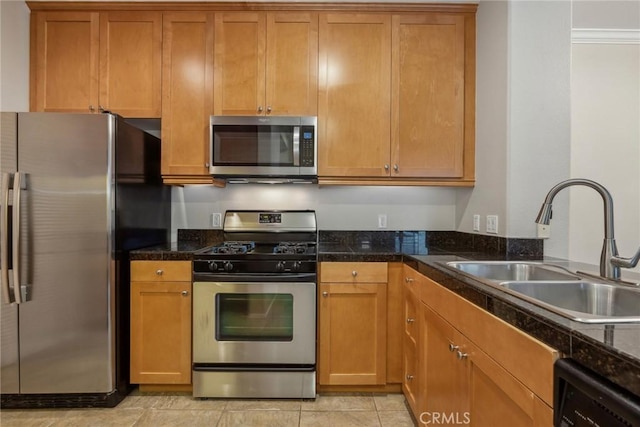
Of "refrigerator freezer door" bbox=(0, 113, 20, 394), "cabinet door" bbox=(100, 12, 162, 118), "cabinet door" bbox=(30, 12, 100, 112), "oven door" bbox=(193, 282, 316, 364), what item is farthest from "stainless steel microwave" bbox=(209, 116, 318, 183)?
"refrigerator freezer door" bbox=(0, 113, 20, 394)

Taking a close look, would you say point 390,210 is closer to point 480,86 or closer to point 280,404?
point 480,86

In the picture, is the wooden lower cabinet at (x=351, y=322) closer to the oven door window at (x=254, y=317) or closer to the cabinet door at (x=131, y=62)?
the oven door window at (x=254, y=317)

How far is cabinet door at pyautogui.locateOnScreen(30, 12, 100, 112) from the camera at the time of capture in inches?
88.1

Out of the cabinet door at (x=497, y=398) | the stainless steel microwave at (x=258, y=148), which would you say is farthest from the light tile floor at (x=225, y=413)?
the stainless steel microwave at (x=258, y=148)

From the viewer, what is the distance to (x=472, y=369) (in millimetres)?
1148

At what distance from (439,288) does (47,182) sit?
2142 millimetres

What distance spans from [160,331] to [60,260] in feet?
2.26

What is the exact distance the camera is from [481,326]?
42.3 inches

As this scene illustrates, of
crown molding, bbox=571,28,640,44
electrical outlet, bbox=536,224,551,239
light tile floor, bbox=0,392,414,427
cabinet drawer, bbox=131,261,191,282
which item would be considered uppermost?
crown molding, bbox=571,28,640,44

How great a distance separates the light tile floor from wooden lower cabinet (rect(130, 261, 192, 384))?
149 millimetres

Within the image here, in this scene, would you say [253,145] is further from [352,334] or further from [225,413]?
[225,413]

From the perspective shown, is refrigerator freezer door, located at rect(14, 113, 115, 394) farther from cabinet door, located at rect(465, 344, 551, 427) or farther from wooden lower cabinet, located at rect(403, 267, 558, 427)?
cabinet door, located at rect(465, 344, 551, 427)

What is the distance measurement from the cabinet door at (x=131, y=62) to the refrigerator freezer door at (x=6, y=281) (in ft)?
1.95

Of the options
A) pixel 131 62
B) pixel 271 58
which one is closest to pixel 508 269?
pixel 271 58
